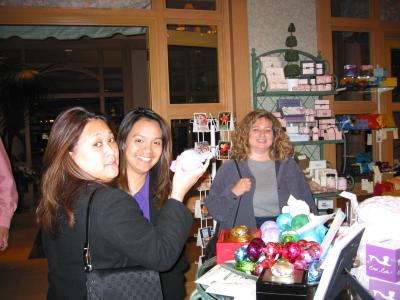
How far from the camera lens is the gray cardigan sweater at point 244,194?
2359 mm

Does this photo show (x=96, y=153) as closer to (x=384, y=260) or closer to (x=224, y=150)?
(x=384, y=260)

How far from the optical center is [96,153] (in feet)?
3.74

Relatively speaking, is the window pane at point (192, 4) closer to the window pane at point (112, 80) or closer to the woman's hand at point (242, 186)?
the woman's hand at point (242, 186)

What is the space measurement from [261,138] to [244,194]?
41 cm

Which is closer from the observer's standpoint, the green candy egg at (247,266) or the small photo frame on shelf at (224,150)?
the green candy egg at (247,266)

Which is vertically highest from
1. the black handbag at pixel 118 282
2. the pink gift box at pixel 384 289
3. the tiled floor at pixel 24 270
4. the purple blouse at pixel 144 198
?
the purple blouse at pixel 144 198

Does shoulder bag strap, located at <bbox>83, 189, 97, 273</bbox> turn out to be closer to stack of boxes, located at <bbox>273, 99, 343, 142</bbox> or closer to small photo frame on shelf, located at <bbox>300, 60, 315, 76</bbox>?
stack of boxes, located at <bbox>273, 99, 343, 142</bbox>

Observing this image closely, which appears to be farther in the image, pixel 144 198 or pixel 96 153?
pixel 144 198

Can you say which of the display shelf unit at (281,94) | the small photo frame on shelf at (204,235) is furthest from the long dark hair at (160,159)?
the display shelf unit at (281,94)

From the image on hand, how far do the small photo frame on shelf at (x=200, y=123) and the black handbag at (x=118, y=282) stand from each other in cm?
223

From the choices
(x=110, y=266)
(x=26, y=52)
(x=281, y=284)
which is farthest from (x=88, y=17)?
(x=26, y=52)

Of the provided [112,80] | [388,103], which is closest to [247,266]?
[388,103]

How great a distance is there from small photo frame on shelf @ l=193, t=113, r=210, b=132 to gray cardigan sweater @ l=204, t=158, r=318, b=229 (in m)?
0.77

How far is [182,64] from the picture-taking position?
3.59m
